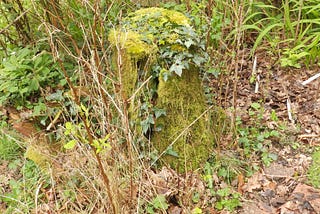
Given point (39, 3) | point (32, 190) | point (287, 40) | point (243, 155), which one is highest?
point (39, 3)

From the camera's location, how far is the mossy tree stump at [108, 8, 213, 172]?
9.73 ft

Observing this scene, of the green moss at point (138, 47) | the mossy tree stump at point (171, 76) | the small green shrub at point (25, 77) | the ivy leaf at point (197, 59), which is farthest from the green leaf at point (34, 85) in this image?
the ivy leaf at point (197, 59)

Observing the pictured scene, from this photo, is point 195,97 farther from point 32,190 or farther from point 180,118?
point 32,190

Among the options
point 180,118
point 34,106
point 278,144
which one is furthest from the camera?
point 34,106

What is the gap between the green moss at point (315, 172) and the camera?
9.69ft

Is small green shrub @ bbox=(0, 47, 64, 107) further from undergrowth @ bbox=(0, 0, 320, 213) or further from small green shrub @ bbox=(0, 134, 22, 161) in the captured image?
small green shrub @ bbox=(0, 134, 22, 161)

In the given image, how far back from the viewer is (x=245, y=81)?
3.99m

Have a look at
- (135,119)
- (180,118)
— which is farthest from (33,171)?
(180,118)

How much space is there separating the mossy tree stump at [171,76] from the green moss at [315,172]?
2.70ft

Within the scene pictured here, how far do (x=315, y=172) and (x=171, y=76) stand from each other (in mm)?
1381

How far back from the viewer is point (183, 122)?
10.2ft

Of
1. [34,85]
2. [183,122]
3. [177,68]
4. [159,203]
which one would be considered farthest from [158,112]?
[34,85]

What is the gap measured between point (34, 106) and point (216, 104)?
1770 mm

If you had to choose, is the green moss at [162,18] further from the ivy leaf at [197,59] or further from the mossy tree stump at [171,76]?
the ivy leaf at [197,59]
